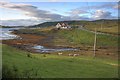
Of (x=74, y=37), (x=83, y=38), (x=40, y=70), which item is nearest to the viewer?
(x=40, y=70)

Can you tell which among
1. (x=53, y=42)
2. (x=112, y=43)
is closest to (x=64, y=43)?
(x=53, y=42)

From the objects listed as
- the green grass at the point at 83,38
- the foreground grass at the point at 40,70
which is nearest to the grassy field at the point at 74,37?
the green grass at the point at 83,38

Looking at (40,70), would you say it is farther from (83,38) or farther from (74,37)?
(83,38)

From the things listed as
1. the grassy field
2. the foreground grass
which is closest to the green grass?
the grassy field

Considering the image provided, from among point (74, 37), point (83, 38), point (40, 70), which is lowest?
point (40, 70)

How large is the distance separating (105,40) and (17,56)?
1200 inches

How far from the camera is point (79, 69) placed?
52.5 ft

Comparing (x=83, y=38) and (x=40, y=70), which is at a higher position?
(x=83, y=38)

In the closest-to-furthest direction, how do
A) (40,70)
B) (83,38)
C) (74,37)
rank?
(40,70)
(74,37)
(83,38)

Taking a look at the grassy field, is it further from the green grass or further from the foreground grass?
the foreground grass

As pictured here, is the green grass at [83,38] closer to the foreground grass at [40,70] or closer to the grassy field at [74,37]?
the grassy field at [74,37]

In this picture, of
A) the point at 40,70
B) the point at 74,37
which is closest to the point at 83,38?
the point at 74,37

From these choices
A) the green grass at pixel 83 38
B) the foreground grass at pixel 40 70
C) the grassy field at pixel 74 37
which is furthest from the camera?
the green grass at pixel 83 38

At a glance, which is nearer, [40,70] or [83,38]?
[40,70]
